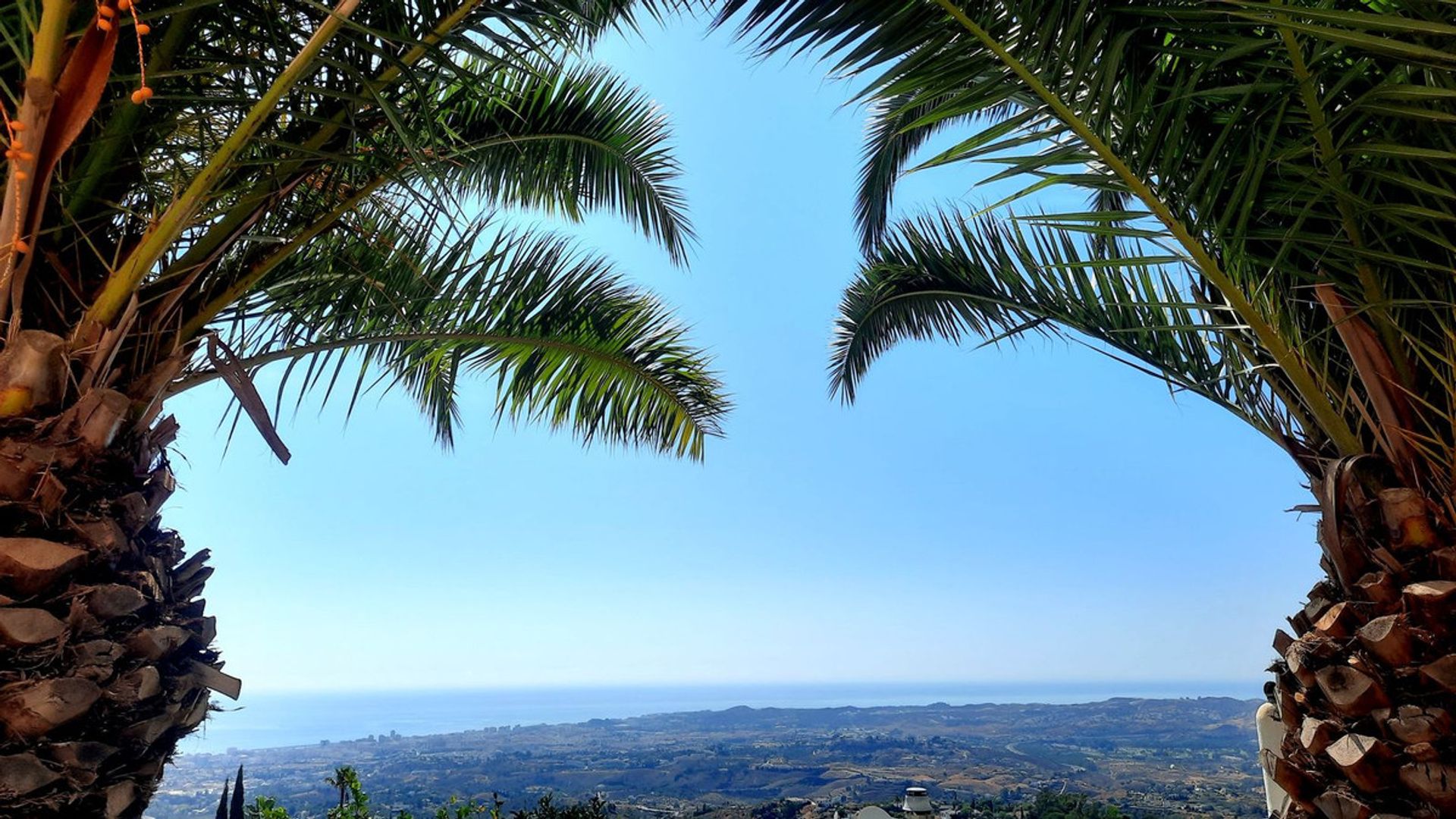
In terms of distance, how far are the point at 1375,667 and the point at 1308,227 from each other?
129 centimetres

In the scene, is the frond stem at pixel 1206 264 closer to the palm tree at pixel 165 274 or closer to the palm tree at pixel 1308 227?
the palm tree at pixel 1308 227

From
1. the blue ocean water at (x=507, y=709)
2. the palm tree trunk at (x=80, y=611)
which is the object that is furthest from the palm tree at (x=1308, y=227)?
the palm tree trunk at (x=80, y=611)

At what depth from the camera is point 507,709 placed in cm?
2652

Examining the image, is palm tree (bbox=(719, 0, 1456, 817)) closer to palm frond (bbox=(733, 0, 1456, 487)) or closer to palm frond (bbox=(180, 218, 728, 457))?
palm frond (bbox=(733, 0, 1456, 487))

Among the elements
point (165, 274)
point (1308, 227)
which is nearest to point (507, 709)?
point (165, 274)

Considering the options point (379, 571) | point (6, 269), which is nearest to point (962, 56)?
point (6, 269)

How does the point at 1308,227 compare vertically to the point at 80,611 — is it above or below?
above

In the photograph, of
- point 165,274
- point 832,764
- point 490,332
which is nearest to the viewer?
point 165,274

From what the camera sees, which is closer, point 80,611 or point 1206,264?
point 80,611

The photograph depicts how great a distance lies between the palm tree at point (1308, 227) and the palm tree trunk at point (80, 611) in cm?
201

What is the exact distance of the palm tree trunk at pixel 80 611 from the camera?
5.75 ft

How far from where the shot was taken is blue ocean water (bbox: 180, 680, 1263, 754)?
4.95m

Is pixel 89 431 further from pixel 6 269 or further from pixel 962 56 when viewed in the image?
pixel 962 56

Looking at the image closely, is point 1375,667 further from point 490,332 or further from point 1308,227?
point 490,332
